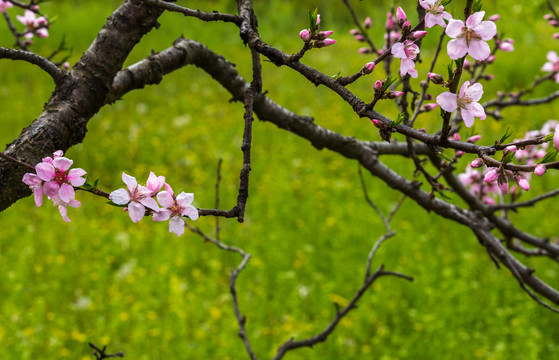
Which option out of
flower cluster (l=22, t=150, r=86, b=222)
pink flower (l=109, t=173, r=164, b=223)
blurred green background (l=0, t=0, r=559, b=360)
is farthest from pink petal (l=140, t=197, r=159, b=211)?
blurred green background (l=0, t=0, r=559, b=360)

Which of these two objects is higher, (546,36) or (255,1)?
(546,36)

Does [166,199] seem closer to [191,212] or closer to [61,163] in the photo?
[191,212]

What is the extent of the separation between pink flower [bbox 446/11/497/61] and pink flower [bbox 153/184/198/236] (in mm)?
590

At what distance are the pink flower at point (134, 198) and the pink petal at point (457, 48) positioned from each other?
2.15 feet

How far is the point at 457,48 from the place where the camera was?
961 mm

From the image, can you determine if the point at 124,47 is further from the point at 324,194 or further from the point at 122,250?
→ the point at 324,194

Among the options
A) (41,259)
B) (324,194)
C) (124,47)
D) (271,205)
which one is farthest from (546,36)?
(124,47)

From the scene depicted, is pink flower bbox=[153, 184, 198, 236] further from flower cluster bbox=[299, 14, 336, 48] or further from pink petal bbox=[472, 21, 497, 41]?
pink petal bbox=[472, 21, 497, 41]

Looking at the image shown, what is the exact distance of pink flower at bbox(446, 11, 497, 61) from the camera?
3.17ft

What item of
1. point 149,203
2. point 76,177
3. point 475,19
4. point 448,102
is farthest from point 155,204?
point 475,19

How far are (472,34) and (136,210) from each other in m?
0.74

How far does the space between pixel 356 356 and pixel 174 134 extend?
4.98 m

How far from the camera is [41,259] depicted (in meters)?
5.50

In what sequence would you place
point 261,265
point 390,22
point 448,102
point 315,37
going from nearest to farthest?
point 448,102
point 315,37
point 390,22
point 261,265
